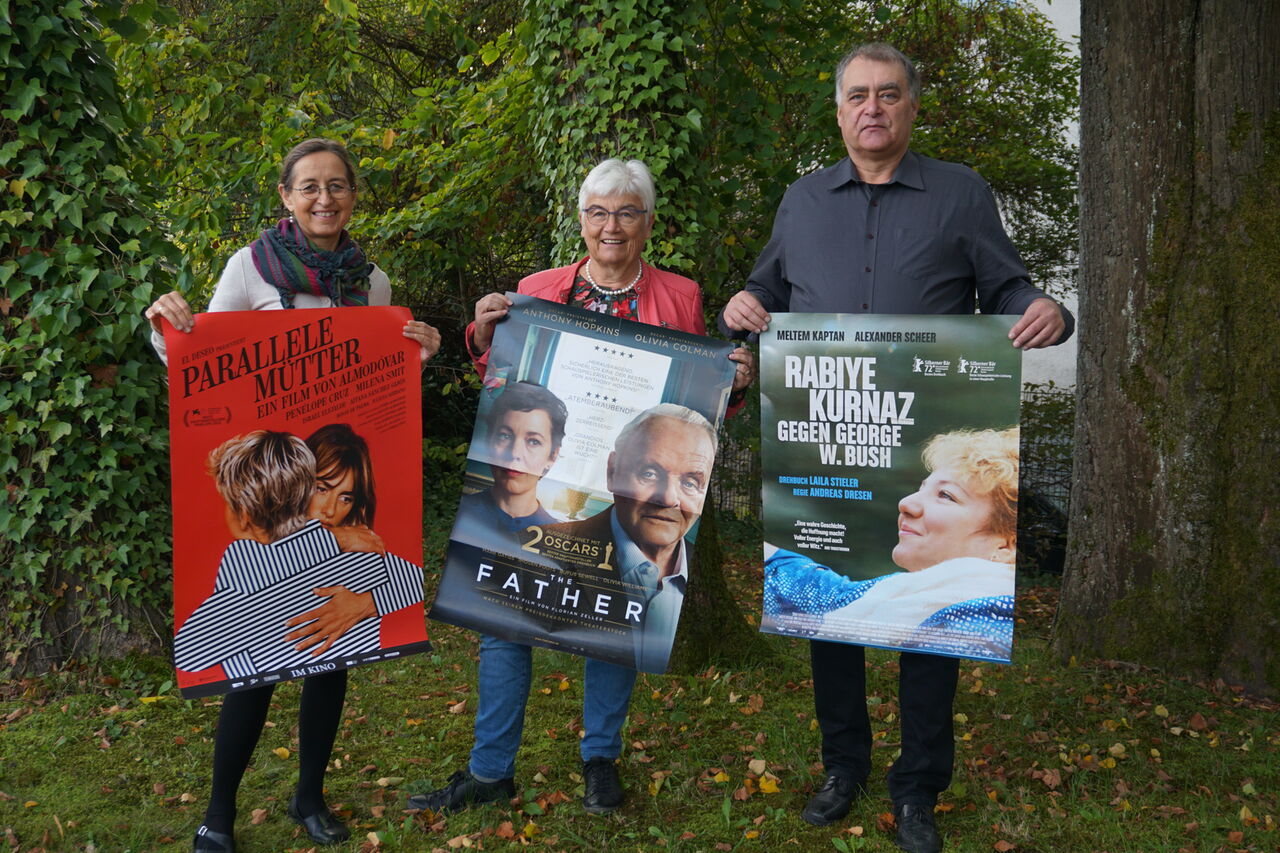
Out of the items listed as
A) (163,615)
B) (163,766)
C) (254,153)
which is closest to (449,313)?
(254,153)

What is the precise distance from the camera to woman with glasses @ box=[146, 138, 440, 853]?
279 centimetres

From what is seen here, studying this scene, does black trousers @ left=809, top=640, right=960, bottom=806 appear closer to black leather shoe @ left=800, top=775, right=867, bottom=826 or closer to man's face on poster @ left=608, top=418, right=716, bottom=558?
black leather shoe @ left=800, top=775, right=867, bottom=826

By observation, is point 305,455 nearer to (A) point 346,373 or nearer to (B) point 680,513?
(A) point 346,373

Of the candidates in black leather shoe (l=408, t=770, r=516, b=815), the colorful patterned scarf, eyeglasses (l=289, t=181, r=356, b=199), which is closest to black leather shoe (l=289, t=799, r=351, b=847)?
black leather shoe (l=408, t=770, r=516, b=815)

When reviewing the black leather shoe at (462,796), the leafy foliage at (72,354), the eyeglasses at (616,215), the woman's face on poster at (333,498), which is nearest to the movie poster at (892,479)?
the eyeglasses at (616,215)

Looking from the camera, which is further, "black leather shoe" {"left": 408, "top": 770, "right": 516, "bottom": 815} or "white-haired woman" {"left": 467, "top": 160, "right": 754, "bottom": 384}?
"black leather shoe" {"left": 408, "top": 770, "right": 516, "bottom": 815}

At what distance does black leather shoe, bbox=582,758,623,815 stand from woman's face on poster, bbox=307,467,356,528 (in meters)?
1.17

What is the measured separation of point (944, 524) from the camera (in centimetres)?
281

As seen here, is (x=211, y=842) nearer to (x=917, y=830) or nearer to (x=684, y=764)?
(x=684, y=764)

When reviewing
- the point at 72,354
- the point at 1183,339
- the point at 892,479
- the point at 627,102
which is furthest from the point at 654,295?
the point at 1183,339

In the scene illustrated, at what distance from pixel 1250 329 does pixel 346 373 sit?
3993 millimetres

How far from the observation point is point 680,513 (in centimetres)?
292

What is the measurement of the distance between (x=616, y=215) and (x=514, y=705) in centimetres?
153

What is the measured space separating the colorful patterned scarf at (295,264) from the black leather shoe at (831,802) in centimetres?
217
